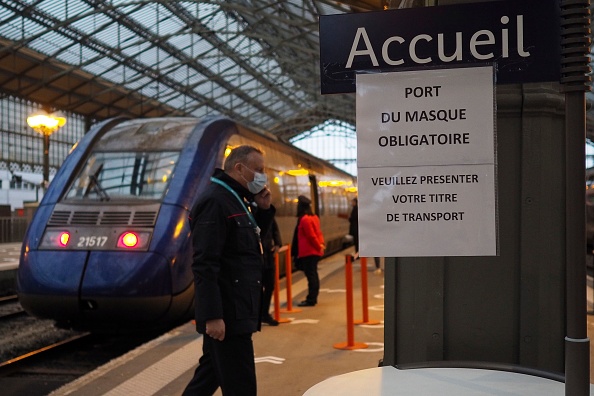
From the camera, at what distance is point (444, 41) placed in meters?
2.60

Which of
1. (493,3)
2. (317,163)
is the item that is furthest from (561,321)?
(317,163)

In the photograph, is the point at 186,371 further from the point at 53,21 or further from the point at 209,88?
the point at 209,88

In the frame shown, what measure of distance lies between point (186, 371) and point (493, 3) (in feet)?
13.7

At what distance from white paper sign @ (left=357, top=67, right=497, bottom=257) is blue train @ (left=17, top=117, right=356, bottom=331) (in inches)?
194

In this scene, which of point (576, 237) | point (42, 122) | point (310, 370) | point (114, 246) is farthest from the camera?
point (42, 122)

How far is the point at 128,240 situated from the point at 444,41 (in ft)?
17.5

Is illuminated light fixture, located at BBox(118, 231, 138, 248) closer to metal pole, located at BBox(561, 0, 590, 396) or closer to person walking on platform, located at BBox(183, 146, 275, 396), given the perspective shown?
person walking on platform, located at BBox(183, 146, 275, 396)

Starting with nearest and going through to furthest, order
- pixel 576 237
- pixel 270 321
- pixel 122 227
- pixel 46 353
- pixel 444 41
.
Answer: pixel 576 237, pixel 444 41, pixel 122 227, pixel 46 353, pixel 270 321

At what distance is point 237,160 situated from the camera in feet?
12.1

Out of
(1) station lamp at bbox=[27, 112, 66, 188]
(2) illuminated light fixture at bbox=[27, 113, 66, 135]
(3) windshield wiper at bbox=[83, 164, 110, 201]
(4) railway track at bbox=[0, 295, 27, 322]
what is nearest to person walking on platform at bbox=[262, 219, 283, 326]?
(3) windshield wiper at bbox=[83, 164, 110, 201]

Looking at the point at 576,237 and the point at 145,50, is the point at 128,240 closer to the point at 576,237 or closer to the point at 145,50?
the point at 576,237

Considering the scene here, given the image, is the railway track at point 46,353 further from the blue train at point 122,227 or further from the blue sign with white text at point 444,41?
the blue sign with white text at point 444,41

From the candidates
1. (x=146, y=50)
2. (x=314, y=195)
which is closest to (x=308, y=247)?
(x=314, y=195)

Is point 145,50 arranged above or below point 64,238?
above
